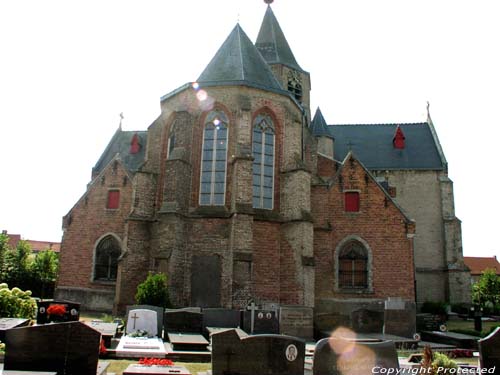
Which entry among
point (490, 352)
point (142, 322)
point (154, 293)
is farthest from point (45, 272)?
point (490, 352)

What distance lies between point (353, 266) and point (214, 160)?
25.6 ft

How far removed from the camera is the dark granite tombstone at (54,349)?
22.1 ft

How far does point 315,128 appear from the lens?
3156 cm

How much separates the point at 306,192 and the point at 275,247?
2.68 meters

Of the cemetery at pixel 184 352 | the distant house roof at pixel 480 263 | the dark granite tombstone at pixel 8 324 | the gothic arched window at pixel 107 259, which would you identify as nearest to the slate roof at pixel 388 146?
the gothic arched window at pixel 107 259

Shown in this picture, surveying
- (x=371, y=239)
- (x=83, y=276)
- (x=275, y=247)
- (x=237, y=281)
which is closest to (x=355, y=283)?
(x=371, y=239)

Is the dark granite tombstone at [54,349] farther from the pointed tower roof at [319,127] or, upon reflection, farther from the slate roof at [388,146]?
the pointed tower roof at [319,127]

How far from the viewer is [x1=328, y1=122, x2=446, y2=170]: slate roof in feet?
104

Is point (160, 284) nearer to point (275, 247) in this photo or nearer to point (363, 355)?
point (275, 247)

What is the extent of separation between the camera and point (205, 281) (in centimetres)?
→ 1867

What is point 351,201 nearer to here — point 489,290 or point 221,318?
point 221,318

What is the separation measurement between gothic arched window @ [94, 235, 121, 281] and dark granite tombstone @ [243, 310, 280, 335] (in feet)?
32.4

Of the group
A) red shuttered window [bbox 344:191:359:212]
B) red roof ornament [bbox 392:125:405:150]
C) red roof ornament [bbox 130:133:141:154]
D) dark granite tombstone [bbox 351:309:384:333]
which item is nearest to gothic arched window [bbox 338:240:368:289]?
red shuttered window [bbox 344:191:359:212]

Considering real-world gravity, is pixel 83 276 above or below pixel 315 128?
below
